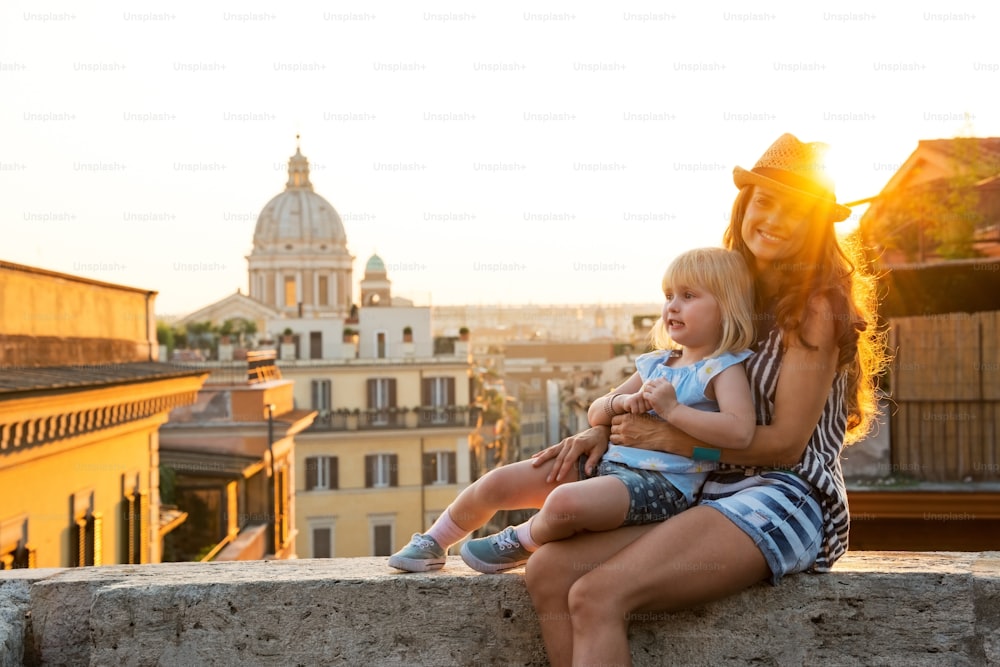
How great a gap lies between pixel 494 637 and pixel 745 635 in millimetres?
680

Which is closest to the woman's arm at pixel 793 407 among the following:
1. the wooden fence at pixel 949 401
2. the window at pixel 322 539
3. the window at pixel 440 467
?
the wooden fence at pixel 949 401

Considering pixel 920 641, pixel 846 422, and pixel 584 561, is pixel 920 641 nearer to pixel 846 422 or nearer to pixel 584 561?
pixel 846 422

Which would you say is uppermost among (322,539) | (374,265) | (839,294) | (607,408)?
(374,265)

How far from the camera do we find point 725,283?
3305 mm

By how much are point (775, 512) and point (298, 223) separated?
10216cm

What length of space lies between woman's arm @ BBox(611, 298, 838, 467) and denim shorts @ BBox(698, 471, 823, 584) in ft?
0.20

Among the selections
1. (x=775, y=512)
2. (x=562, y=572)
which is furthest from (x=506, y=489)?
(x=775, y=512)

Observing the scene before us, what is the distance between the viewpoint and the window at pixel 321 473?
45.9 meters

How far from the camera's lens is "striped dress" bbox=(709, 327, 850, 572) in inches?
126

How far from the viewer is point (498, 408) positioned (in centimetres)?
6338

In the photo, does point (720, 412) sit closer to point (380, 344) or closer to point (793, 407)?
point (793, 407)

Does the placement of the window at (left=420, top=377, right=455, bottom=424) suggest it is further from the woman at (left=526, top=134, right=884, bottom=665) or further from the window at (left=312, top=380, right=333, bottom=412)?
the woman at (left=526, top=134, right=884, bottom=665)

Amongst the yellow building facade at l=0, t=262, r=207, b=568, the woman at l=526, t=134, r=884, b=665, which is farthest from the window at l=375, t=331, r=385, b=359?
the woman at l=526, t=134, r=884, b=665

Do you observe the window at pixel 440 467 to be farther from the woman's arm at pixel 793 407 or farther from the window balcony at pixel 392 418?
the woman's arm at pixel 793 407
